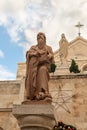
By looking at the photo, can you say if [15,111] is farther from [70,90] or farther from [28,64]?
[70,90]

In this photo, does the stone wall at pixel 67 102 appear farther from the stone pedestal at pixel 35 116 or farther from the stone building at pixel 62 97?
the stone pedestal at pixel 35 116

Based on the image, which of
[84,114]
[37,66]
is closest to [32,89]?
[37,66]

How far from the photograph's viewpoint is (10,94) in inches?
701

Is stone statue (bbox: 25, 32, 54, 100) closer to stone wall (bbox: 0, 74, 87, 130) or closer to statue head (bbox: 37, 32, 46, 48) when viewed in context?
statue head (bbox: 37, 32, 46, 48)

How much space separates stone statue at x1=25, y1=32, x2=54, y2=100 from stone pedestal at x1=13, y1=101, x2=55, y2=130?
36 cm

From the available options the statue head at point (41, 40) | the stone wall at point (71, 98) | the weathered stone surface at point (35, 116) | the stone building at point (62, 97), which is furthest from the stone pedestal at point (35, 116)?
the stone wall at point (71, 98)

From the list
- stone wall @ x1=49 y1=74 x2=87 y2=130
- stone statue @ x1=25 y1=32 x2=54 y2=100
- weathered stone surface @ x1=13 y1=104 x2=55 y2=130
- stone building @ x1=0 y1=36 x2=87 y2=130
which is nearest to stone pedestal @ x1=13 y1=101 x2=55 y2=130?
weathered stone surface @ x1=13 y1=104 x2=55 y2=130

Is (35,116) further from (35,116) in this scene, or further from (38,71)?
(38,71)

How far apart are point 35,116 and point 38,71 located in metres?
1.28

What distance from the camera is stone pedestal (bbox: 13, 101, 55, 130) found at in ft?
21.7

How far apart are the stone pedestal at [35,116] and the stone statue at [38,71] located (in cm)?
36

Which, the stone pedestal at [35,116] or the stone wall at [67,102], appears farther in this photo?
the stone wall at [67,102]

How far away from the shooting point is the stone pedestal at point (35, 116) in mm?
6625

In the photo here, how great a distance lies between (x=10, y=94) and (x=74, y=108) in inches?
180
